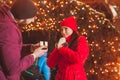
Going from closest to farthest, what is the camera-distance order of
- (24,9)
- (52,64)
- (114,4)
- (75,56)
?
(24,9), (75,56), (52,64), (114,4)

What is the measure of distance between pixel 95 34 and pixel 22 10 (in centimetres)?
257

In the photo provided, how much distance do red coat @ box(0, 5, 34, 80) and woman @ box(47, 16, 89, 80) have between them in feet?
3.18

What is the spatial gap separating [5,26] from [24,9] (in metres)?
0.27

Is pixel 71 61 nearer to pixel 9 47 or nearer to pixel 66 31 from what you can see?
pixel 66 31

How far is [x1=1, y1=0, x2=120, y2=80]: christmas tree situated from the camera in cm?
497

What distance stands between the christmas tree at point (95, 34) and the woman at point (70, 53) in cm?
135

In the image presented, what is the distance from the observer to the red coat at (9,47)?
96.4 inches

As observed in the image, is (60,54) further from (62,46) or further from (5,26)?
(5,26)

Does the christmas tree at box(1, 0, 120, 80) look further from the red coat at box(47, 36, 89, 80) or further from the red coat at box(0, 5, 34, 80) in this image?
the red coat at box(0, 5, 34, 80)

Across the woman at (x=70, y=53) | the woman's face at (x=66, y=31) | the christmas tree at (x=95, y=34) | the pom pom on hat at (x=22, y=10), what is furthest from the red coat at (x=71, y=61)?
the christmas tree at (x=95, y=34)

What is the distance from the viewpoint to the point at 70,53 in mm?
3430

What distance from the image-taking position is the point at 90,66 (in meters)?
5.10

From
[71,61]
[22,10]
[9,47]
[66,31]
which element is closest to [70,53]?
[71,61]

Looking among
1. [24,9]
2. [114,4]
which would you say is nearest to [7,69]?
[24,9]
